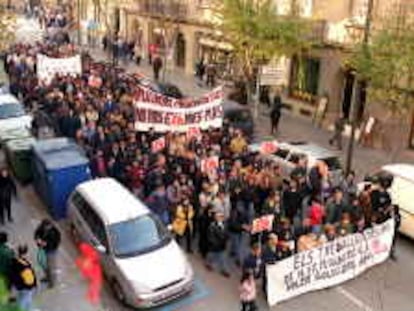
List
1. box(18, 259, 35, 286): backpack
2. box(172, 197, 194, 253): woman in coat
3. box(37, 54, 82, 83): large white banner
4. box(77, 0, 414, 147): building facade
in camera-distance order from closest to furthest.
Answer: box(18, 259, 35, 286): backpack → box(172, 197, 194, 253): woman in coat → box(37, 54, 82, 83): large white banner → box(77, 0, 414, 147): building facade

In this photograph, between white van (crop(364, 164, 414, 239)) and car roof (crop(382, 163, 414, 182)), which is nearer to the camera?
white van (crop(364, 164, 414, 239))

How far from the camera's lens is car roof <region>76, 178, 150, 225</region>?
1408 centimetres

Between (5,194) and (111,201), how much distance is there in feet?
9.86

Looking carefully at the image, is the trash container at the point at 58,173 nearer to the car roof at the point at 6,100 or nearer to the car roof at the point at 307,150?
the car roof at the point at 307,150

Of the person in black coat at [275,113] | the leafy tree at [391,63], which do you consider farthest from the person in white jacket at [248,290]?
the person in black coat at [275,113]

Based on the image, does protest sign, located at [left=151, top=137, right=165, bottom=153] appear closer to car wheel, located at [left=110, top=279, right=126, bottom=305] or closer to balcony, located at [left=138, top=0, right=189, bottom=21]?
car wheel, located at [left=110, top=279, right=126, bottom=305]

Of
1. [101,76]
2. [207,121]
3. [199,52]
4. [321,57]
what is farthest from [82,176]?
[199,52]

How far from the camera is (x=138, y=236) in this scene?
1381 centimetres

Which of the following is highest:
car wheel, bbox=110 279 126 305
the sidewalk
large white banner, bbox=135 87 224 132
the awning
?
Answer: the awning

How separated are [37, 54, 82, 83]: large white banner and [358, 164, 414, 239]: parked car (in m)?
13.5

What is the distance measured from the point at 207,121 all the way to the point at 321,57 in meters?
10.8

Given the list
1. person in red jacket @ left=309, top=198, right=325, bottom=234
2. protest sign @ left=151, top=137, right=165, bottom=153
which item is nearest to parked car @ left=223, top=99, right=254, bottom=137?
protest sign @ left=151, top=137, right=165, bottom=153

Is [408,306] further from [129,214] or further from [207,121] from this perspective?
[207,121]

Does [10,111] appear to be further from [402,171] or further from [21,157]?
[402,171]
